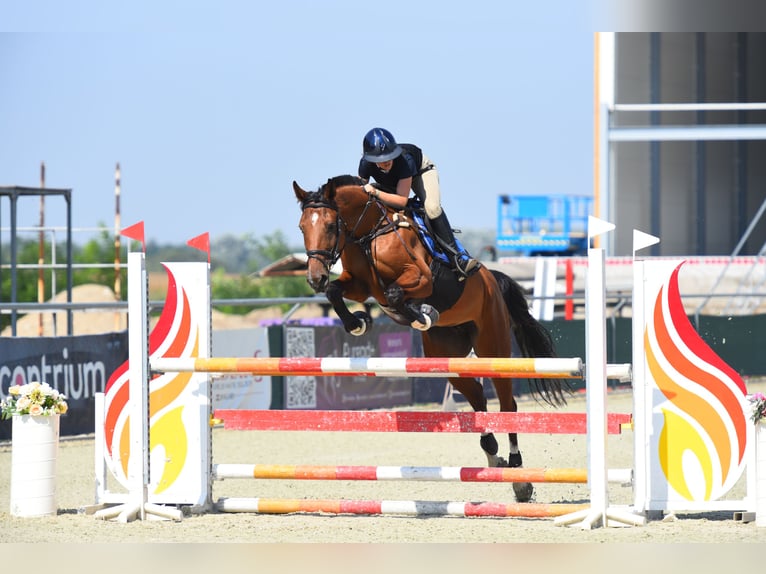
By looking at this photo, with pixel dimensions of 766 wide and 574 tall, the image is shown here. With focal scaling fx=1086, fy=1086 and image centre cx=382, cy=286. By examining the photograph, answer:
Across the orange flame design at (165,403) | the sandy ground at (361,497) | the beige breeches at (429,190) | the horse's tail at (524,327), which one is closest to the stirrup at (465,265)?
the beige breeches at (429,190)

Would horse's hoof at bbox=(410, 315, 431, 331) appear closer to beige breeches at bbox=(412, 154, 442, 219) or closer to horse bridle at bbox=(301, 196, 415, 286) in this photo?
horse bridle at bbox=(301, 196, 415, 286)

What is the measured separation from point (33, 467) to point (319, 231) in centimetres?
204

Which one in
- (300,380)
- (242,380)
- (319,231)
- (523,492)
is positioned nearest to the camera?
(319,231)

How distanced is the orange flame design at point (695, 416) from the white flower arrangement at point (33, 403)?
3207mm

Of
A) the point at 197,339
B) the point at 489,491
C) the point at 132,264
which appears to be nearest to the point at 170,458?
the point at 197,339

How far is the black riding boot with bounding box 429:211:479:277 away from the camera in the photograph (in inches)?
250

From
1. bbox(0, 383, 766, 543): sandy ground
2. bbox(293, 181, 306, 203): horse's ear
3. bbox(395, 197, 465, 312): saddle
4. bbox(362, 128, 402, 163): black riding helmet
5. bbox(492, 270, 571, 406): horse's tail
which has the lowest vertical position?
bbox(0, 383, 766, 543): sandy ground

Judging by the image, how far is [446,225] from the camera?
21.0 feet

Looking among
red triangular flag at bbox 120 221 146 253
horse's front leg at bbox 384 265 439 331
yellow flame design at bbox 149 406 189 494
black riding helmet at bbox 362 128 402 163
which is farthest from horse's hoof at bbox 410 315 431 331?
red triangular flag at bbox 120 221 146 253

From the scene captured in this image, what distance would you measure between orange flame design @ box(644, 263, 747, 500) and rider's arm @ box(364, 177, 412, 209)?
1.55 m

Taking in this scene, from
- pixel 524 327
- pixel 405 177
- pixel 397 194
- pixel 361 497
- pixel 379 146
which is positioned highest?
pixel 379 146

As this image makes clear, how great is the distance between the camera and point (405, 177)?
20.6ft

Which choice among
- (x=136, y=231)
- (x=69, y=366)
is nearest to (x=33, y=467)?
(x=136, y=231)

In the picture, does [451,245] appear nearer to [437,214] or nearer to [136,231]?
[437,214]
